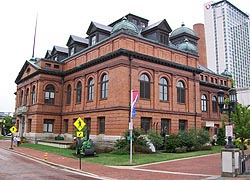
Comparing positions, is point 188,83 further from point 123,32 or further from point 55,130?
point 55,130

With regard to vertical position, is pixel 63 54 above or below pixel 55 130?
above

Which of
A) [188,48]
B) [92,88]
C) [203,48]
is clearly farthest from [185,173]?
[203,48]

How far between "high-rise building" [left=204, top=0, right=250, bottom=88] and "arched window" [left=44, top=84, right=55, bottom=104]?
82.8 meters

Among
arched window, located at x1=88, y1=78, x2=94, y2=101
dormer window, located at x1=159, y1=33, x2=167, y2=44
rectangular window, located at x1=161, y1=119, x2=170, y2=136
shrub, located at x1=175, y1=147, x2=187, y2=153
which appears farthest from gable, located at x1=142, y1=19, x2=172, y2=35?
shrub, located at x1=175, y1=147, x2=187, y2=153

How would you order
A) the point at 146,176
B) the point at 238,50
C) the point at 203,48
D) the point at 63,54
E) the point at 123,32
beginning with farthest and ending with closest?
1. the point at 238,50
2. the point at 203,48
3. the point at 63,54
4. the point at 123,32
5. the point at 146,176

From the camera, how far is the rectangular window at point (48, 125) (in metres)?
38.0

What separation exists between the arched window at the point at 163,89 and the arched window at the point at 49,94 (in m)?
16.9

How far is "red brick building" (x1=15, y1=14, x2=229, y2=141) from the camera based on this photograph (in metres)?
27.9

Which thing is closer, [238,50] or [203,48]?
[203,48]

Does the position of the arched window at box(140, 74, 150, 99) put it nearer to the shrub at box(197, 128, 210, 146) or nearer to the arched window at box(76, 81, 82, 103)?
the shrub at box(197, 128, 210, 146)

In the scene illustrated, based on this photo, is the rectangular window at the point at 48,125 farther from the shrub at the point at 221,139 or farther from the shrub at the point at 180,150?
the shrub at the point at 221,139

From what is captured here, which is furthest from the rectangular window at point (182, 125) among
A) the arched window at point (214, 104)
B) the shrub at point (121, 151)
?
the arched window at point (214, 104)

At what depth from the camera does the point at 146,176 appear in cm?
1344

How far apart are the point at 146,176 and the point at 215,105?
1329 inches
